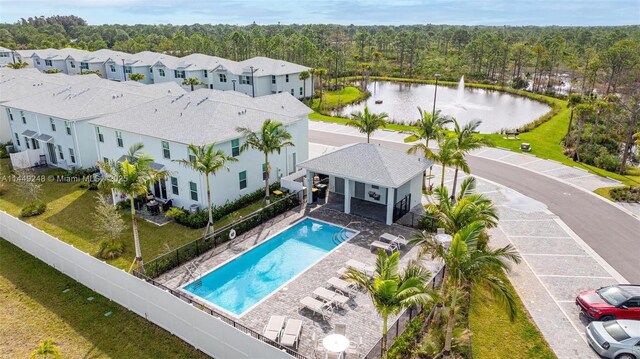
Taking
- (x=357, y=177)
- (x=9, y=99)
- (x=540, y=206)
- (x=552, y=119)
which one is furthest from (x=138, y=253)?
(x=552, y=119)

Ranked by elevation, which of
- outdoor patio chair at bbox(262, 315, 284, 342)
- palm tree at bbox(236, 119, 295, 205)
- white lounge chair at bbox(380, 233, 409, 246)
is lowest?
outdoor patio chair at bbox(262, 315, 284, 342)

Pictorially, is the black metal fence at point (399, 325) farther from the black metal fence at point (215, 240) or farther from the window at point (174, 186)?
the window at point (174, 186)

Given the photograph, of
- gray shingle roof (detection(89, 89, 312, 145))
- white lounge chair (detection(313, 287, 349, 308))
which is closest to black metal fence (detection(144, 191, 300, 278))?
gray shingle roof (detection(89, 89, 312, 145))

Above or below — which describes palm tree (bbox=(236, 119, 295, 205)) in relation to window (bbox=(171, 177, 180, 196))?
above

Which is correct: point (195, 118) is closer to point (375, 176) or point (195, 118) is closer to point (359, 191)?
point (359, 191)

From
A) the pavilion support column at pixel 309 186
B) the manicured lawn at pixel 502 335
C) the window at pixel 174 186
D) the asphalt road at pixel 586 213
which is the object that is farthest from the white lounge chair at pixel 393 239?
the window at pixel 174 186

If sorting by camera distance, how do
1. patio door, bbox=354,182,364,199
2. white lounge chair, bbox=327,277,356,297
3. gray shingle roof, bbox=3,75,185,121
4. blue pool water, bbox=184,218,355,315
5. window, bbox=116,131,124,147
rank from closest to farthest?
white lounge chair, bbox=327,277,356,297
blue pool water, bbox=184,218,355,315
patio door, bbox=354,182,364,199
window, bbox=116,131,124,147
gray shingle roof, bbox=3,75,185,121

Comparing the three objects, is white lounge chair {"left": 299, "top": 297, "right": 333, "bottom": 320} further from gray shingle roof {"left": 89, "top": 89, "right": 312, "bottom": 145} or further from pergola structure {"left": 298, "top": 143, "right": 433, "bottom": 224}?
gray shingle roof {"left": 89, "top": 89, "right": 312, "bottom": 145}
